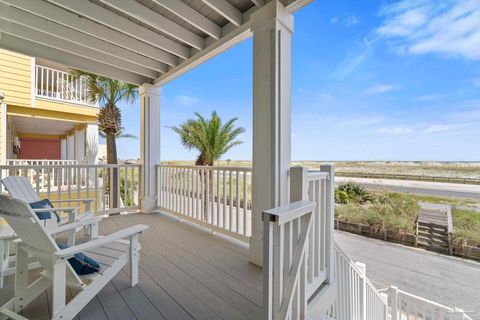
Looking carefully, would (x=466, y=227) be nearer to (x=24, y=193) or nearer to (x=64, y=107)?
(x=24, y=193)

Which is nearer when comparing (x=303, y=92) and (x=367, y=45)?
(x=367, y=45)

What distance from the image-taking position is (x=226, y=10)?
241cm

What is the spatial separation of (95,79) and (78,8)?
150 inches

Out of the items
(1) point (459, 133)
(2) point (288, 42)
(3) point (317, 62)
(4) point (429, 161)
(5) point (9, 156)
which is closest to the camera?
(2) point (288, 42)

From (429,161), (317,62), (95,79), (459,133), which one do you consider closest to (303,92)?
(317,62)

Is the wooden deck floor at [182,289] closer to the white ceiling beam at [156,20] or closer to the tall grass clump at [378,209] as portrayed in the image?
the white ceiling beam at [156,20]

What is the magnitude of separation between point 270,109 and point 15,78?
797 centimetres

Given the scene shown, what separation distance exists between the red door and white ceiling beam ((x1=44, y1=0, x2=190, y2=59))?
450 inches

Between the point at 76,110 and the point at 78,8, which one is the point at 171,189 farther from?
the point at 76,110

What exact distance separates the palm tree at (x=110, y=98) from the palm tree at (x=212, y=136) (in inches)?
73.6

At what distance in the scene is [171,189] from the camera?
4.20 meters

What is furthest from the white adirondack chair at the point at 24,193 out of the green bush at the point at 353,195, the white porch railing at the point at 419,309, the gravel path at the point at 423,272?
the green bush at the point at 353,195

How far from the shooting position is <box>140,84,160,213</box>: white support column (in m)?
4.43

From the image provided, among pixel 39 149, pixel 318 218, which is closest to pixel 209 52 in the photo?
pixel 318 218
